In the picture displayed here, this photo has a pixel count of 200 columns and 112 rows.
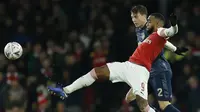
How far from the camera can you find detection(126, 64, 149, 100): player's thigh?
32.5 ft

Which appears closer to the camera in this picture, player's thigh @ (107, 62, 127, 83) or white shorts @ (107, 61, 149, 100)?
white shorts @ (107, 61, 149, 100)

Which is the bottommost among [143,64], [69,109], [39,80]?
[69,109]

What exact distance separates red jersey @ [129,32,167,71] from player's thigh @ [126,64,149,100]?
0.33 ft

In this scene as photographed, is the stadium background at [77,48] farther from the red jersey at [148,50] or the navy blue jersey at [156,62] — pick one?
the red jersey at [148,50]

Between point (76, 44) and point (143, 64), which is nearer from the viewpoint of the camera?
point (143, 64)

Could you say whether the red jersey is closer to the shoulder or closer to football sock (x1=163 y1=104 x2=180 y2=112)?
the shoulder

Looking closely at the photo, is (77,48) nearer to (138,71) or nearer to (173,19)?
(138,71)

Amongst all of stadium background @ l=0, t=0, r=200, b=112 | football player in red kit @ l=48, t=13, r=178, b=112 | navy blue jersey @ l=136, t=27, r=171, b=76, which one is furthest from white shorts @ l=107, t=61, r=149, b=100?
stadium background @ l=0, t=0, r=200, b=112

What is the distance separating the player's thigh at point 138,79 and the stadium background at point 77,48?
9.62 feet

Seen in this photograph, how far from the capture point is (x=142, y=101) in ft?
32.6

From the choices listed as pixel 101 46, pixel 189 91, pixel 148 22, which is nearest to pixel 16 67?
pixel 101 46

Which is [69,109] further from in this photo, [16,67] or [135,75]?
[135,75]

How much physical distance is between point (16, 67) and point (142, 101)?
5399 millimetres

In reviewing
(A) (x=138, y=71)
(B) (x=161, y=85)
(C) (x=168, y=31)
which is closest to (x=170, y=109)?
(B) (x=161, y=85)
